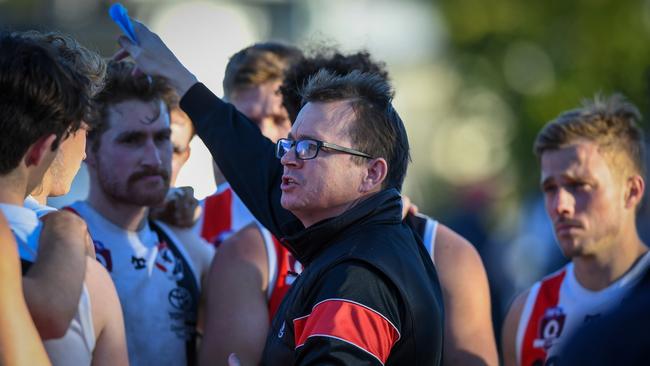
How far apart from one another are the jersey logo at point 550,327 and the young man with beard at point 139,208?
5.45 ft

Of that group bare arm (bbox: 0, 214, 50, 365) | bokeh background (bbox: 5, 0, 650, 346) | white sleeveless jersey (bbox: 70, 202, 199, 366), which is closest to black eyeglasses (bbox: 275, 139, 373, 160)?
white sleeveless jersey (bbox: 70, 202, 199, 366)

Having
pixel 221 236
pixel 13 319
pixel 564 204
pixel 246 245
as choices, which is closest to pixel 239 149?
pixel 246 245

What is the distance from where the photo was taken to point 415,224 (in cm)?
434

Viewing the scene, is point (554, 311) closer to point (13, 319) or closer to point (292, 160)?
point (292, 160)

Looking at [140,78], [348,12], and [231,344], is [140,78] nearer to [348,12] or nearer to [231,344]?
[231,344]

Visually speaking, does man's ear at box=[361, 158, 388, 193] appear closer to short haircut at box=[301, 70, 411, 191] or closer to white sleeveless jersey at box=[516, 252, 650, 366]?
short haircut at box=[301, 70, 411, 191]

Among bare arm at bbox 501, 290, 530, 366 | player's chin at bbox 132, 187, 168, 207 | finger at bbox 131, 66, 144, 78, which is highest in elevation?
finger at bbox 131, 66, 144, 78

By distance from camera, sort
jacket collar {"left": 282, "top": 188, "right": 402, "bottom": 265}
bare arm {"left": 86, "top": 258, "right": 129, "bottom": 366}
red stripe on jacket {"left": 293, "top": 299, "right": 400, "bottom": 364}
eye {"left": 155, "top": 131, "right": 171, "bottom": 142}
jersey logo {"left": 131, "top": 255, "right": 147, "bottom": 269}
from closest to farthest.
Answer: red stripe on jacket {"left": 293, "top": 299, "right": 400, "bottom": 364}, bare arm {"left": 86, "top": 258, "right": 129, "bottom": 366}, jacket collar {"left": 282, "top": 188, "right": 402, "bottom": 265}, jersey logo {"left": 131, "top": 255, "right": 147, "bottom": 269}, eye {"left": 155, "top": 131, "right": 171, "bottom": 142}

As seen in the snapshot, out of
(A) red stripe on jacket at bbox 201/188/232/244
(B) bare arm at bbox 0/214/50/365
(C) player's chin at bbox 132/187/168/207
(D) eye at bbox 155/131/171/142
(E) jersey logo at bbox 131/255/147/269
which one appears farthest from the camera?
(A) red stripe on jacket at bbox 201/188/232/244

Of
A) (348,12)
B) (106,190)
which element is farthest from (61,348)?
(348,12)

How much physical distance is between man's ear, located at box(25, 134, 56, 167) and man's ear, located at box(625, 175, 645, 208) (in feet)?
10.5

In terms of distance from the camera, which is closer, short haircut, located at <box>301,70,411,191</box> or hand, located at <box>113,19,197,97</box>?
short haircut, located at <box>301,70,411,191</box>

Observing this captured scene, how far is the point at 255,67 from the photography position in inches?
208

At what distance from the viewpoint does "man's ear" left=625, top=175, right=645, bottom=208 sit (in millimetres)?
5172
